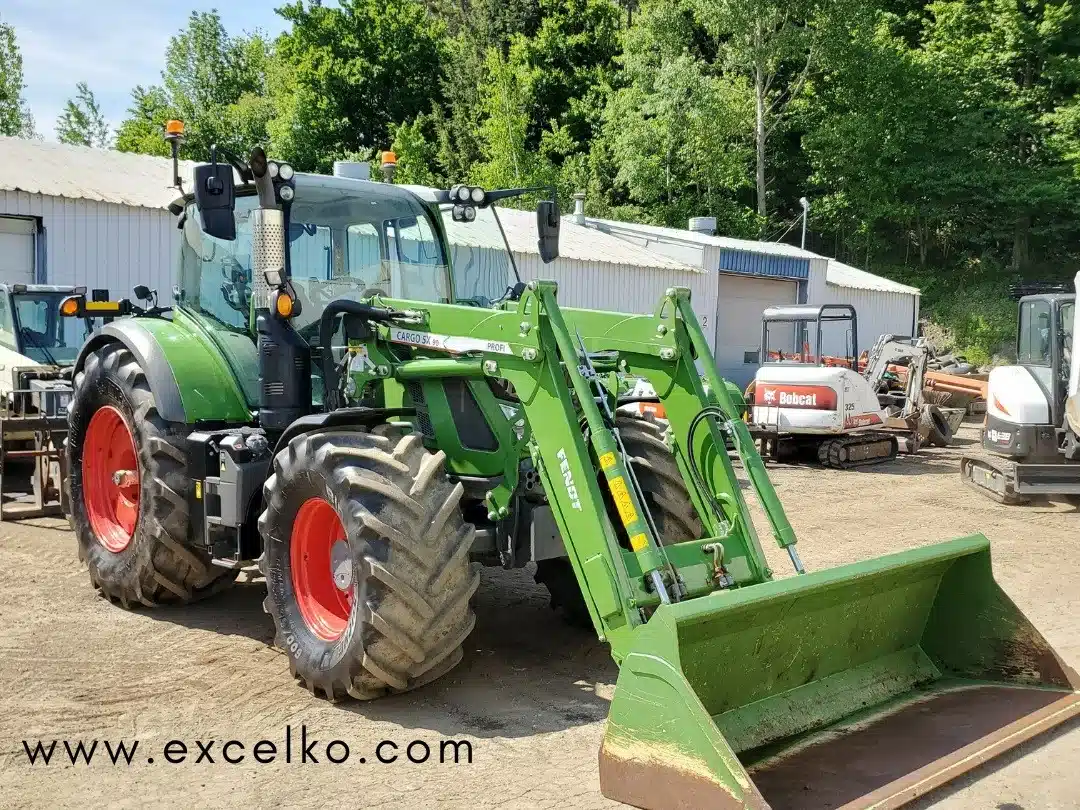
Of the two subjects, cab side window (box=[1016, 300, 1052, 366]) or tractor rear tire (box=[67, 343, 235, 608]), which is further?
cab side window (box=[1016, 300, 1052, 366])

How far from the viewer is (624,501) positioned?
4602mm

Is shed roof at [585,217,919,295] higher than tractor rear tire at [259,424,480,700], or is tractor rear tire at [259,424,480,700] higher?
shed roof at [585,217,919,295]

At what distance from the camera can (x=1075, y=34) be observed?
3512cm

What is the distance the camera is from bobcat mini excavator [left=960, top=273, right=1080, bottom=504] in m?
11.9

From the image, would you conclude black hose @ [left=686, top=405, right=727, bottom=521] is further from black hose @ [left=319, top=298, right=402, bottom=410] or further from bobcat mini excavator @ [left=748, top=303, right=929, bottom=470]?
bobcat mini excavator @ [left=748, top=303, right=929, bottom=470]

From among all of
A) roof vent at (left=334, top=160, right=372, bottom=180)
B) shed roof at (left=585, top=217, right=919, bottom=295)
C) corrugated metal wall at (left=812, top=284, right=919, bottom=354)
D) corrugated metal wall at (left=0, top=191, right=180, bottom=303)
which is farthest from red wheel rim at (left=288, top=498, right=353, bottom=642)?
corrugated metal wall at (left=812, top=284, right=919, bottom=354)

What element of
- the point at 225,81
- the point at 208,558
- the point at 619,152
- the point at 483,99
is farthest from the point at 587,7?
the point at 208,558

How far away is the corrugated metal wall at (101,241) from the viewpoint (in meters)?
15.7

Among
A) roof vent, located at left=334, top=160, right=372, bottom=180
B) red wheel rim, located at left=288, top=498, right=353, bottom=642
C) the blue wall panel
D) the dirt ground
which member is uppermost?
Result: the blue wall panel

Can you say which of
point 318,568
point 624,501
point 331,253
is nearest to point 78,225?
point 331,253

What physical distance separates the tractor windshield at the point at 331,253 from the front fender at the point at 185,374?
27 centimetres

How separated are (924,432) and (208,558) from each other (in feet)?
45.9

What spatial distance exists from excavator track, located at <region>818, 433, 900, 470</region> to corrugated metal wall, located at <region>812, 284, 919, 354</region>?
13273 millimetres

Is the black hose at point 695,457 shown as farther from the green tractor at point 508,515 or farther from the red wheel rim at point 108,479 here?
the red wheel rim at point 108,479
